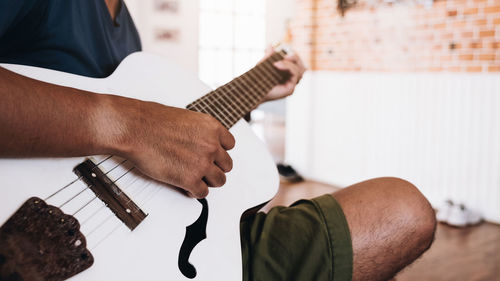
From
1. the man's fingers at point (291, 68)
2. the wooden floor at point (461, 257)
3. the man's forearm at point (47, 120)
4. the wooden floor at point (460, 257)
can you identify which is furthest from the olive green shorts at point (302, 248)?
the wooden floor at point (460, 257)

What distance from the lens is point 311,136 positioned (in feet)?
12.7

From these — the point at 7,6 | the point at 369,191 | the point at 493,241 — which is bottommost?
the point at 493,241

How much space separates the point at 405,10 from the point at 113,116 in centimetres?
296

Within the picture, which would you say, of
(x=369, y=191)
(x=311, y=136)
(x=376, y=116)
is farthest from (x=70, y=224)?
(x=311, y=136)

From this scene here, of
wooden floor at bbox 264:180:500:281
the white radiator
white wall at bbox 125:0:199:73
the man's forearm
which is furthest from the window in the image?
the man's forearm

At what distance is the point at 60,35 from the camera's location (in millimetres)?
815

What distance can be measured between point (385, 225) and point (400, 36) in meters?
2.62

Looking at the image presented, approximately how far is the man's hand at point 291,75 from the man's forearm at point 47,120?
0.73 m

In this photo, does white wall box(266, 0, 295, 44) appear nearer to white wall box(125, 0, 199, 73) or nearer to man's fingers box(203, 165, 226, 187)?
white wall box(125, 0, 199, 73)

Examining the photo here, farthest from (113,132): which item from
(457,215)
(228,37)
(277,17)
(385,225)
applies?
(277,17)

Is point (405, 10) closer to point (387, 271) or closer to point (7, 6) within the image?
point (387, 271)

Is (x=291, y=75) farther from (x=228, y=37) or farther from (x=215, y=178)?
(x=228, y=37)

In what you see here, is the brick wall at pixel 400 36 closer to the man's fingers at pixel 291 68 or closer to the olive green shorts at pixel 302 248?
the man's fingers at pixel 291 68

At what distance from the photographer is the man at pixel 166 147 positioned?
578 millimetres
